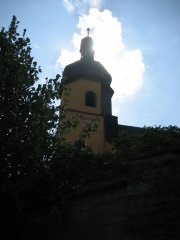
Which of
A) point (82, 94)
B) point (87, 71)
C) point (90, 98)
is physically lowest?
point (90, 98)

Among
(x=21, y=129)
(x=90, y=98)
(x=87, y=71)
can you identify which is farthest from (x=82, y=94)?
(x=21, y=129)

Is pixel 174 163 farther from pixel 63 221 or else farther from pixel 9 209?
pixel 9 209

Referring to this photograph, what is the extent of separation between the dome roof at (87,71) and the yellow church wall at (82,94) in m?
0.38

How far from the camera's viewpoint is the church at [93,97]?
79.2 feet

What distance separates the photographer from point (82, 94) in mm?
25500

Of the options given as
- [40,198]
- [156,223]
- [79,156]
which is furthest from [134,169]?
[40,198]

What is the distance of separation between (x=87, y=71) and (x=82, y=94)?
6.20 ft

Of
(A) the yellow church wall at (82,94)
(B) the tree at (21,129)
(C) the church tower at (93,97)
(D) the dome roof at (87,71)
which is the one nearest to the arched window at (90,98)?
(C) the church tower at (93,97)

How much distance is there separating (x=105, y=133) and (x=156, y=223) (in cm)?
1774

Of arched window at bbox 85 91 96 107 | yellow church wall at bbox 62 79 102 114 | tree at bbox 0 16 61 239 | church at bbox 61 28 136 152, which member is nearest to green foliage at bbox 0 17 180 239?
tree at bbox 0 16 61 239

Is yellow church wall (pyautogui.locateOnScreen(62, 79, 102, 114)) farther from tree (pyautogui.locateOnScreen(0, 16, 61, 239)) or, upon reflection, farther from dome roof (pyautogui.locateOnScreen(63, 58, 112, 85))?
tree (pyautogui.locateOnScreen(0, 16, 61, 239))

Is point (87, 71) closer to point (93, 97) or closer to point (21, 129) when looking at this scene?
point (93, 97)

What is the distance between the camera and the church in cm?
2414

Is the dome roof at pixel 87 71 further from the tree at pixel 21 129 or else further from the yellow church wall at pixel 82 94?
the tree at pixel 21 129
